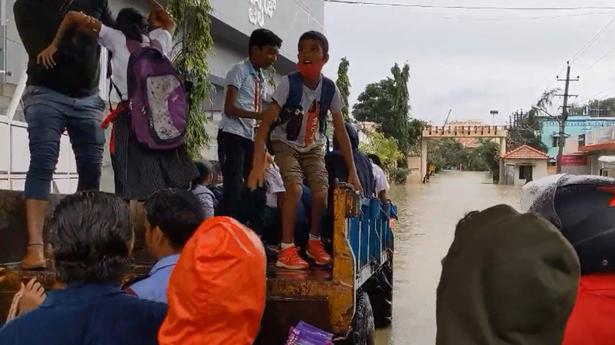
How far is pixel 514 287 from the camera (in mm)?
1280

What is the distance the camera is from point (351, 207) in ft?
10.2

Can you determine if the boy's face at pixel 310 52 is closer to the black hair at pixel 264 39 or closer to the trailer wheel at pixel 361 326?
the black hair at pixel 264 39

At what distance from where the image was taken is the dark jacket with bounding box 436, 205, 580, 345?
1279 mm

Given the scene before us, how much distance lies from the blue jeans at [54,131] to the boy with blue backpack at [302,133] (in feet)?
2.83

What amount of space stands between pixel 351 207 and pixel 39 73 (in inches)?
66.4

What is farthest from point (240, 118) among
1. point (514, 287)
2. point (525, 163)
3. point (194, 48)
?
point (525, 163)

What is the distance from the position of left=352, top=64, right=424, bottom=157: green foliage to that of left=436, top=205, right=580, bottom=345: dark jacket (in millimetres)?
45339

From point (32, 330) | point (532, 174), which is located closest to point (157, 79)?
point (32, 330)

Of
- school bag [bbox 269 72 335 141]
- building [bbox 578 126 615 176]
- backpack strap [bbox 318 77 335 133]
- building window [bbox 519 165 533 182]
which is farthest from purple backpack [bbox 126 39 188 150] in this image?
building window [bbox 519 165 533 182]

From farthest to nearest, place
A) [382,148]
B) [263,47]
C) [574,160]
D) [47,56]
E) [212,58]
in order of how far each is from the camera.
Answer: [574,160] < [382,148] < [212,58] < [263,47] < [47,56]

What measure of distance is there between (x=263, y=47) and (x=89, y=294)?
9.06ft

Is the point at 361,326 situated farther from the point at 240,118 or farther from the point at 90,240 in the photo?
the point at 90,240

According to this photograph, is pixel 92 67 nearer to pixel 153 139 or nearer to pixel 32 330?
pixel 153 139

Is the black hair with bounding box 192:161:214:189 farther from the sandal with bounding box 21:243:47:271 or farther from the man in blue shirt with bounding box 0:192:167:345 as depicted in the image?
the man in blue shirt with bounding box 0:192:167:345
